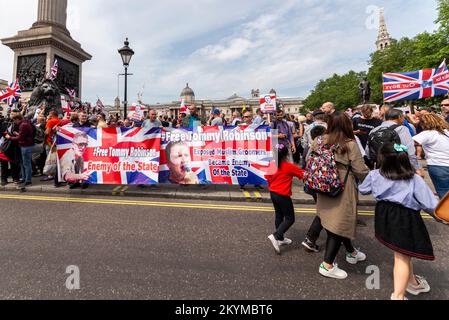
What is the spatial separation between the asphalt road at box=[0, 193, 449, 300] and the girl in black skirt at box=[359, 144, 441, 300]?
0.47 meters

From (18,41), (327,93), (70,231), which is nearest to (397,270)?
(70,231)

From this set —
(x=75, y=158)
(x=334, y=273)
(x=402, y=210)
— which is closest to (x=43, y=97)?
(x=75, y=158)

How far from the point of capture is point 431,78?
33.1 feet

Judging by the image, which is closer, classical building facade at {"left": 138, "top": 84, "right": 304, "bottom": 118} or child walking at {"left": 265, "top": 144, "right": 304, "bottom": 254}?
child walking at {"left": 265, "top": 144, "right": 304, "bottom": 254}

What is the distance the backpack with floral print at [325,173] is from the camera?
278 cm

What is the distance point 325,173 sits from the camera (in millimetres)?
2824

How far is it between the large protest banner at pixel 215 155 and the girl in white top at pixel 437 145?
10.8 feet

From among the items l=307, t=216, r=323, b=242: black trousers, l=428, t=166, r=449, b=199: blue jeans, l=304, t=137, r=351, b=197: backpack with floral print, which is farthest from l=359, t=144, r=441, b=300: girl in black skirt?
l=428, t=166, r=449, b=199: blue jeans

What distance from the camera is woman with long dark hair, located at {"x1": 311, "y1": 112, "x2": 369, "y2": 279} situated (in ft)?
9.21

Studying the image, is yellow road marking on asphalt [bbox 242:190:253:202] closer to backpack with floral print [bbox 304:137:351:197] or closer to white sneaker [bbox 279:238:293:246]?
white sneaker [bbox 279:238:293:246]

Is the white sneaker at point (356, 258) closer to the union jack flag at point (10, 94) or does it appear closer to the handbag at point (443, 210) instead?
the handbag at point (443, 210)

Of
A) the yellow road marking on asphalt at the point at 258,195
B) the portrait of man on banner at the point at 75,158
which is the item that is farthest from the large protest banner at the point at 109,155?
the yellow road marking on asphalt at the point at 258,195
